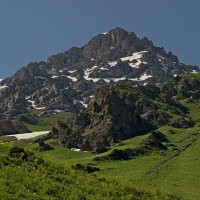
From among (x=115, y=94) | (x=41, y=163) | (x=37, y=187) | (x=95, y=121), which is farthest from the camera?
(x=115, y=94)

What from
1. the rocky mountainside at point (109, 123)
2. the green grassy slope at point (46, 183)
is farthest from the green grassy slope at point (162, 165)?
the green grassy slope at point (46, 183)

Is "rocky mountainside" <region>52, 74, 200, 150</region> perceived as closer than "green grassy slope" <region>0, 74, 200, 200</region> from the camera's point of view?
No

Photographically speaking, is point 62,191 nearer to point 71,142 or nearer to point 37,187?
point 37,187

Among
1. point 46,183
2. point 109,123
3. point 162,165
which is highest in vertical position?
point 109,123

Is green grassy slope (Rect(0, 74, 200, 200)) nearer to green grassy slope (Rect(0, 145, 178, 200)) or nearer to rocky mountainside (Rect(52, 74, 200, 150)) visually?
rocky mountainside (Rect(52, 74, 200, 150))

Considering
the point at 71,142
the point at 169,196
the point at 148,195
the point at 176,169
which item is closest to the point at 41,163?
the point at 148,195

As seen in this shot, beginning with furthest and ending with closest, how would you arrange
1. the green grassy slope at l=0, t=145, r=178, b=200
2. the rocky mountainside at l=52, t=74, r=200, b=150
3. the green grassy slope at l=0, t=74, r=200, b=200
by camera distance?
the rocky mountainside at l=52, t=74, r=200, b=150 → the green grassy slope at l=0, t=74, r=200, b=200 → the green grassy slope at l=0, t=145, r=178, b=200

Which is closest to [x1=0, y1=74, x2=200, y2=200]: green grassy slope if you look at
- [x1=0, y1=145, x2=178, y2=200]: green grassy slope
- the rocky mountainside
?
the rocky mountainside

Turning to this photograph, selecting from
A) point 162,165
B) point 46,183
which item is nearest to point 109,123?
point 162,165

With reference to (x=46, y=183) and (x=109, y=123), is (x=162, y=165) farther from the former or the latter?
(x=46, y=183)

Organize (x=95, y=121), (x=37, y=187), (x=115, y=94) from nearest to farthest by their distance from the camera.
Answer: (x=37, y=187)
(x=95, y=121)
(x=115, y=94)

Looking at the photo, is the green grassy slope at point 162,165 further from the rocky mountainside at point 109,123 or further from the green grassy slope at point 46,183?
the green grassy slope at point 46,183

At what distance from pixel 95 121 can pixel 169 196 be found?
130463 millimetres

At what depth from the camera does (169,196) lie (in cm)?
4278
